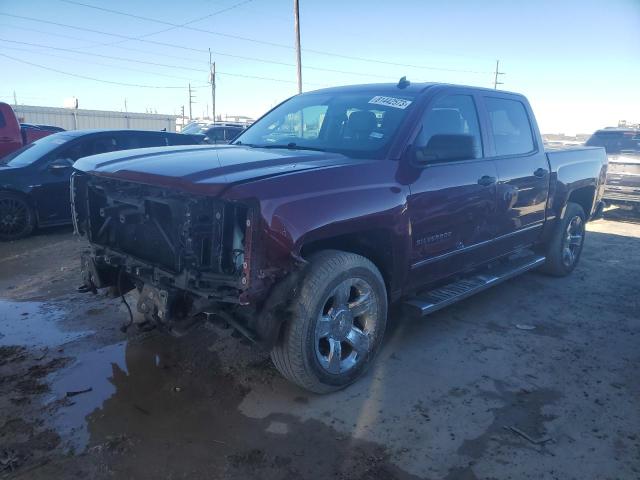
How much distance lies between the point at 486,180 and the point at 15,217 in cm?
650

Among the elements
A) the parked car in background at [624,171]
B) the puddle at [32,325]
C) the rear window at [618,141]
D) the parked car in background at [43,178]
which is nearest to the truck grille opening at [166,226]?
the puddle at [32,325]

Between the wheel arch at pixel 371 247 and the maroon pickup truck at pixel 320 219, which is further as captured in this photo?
the wheel arch at pixel 371 247

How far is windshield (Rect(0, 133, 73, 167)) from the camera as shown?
7.43 meters

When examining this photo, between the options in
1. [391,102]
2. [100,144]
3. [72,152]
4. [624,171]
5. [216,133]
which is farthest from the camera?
[216,133]

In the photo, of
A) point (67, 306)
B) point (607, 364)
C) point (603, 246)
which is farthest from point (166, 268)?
point (603, 246)

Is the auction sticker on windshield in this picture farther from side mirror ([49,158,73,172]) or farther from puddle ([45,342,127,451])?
side mirror ([49,158,73,172])

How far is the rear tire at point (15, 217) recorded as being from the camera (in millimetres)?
7020

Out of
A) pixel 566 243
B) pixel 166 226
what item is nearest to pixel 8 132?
pixel 166 226

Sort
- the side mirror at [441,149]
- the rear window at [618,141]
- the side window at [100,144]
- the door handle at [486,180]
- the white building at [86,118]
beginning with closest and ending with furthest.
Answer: the side mirror at [441,149]
the door handle at [486,180]
the side window at [100,144]
the rear window at [618,141]
the white building at [86,118]

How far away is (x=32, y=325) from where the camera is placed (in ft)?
13.8

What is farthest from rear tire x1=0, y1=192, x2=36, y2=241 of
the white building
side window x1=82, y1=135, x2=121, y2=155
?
the white building

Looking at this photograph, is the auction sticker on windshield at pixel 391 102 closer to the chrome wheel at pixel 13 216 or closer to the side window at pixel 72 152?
the side window at pixel 72 152

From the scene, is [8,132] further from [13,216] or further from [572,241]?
[572,241]

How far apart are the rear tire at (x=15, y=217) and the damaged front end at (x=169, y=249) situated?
4.34 meters
